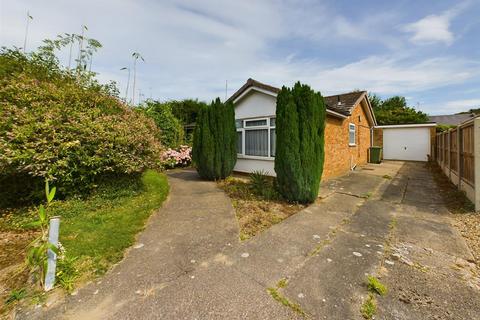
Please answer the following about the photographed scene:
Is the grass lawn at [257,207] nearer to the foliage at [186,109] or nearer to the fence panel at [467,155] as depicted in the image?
the fence panel at [467,155]

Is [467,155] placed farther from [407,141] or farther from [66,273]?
[407,141]

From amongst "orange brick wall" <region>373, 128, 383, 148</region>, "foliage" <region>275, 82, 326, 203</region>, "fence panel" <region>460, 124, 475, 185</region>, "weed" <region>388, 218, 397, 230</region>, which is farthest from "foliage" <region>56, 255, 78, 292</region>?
"orange brick wall" <region>373, 128, 383, 148</region>

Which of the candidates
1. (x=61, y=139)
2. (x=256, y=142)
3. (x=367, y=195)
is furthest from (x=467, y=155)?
(x=61, y=139)

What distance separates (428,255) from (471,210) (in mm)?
3056

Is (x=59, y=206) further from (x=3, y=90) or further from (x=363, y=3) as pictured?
(x=363, y=3)

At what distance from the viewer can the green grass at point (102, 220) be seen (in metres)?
2.88

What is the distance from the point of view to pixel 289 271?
2.63 metres

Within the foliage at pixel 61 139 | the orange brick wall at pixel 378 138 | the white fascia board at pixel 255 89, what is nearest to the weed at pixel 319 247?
the foliage at pixel 61 139

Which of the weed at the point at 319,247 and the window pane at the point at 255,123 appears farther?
the window pane at the point at 255,123

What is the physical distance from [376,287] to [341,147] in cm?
869

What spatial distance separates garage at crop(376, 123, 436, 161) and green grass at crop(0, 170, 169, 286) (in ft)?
65.2

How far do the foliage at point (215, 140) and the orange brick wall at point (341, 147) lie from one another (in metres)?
4.06

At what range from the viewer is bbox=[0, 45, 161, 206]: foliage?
4270 mm

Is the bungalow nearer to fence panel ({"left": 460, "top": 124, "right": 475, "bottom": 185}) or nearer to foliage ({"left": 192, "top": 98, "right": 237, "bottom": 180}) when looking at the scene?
foliage ({"left": 192, "top": 98, "right": 237, "bottom": 180})
